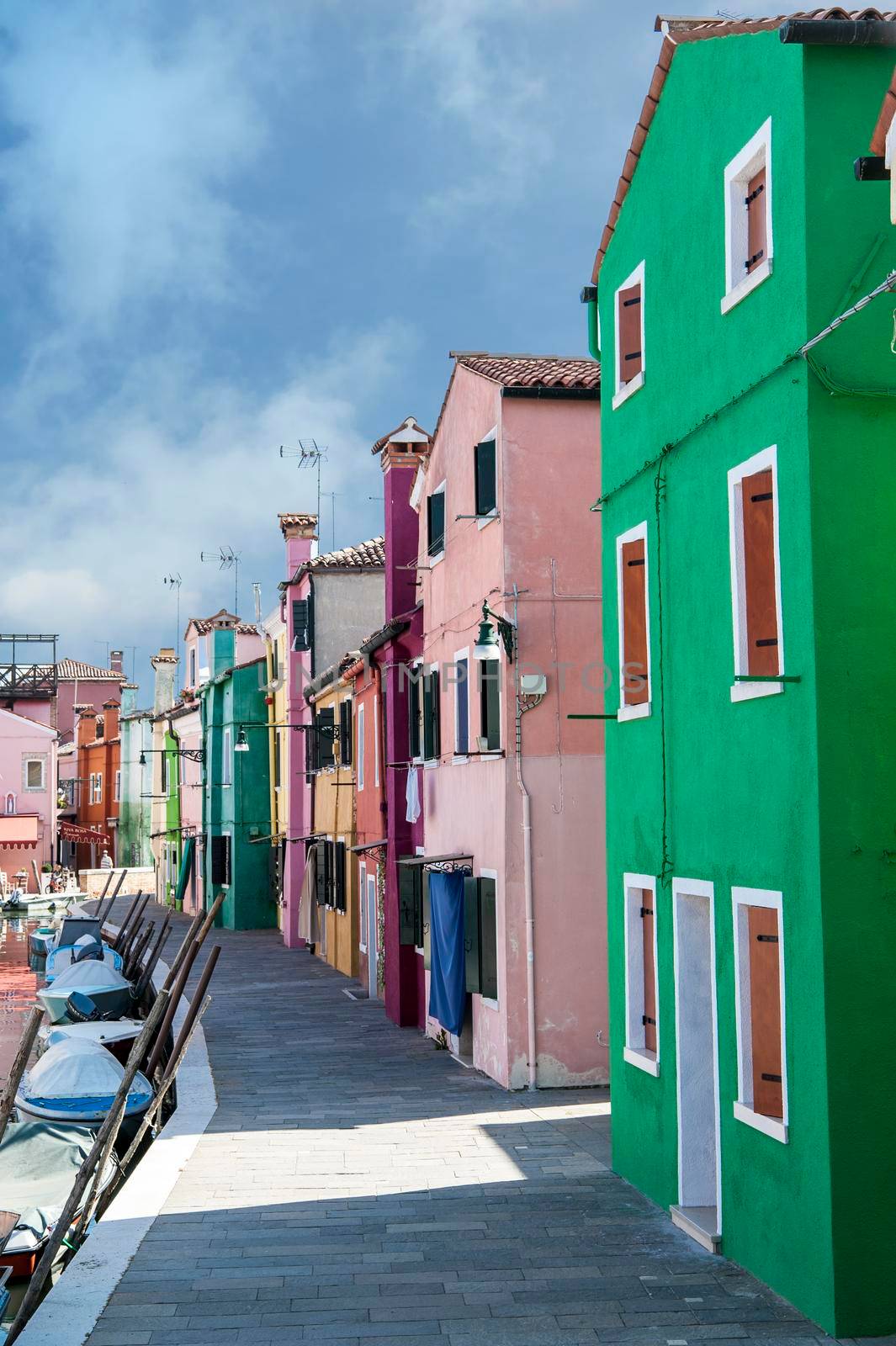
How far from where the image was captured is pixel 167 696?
234 ft

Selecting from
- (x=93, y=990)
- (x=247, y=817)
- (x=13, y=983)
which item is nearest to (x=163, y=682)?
(x=247, y=817)

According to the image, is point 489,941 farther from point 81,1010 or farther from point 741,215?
point 81,1010

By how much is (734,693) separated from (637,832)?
306cm

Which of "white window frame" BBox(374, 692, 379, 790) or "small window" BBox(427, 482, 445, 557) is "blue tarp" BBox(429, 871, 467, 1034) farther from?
"white window frame" BBox(374, 692, 379, 790)

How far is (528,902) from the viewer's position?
18281 millimetres

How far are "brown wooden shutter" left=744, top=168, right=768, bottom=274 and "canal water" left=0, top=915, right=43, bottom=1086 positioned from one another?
63.5 ft

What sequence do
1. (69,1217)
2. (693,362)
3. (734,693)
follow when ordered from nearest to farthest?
(734,693) < (693,362) < (69,1217)

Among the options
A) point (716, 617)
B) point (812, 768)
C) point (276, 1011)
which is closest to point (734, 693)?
point (716, 617)

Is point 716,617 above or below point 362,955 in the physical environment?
above

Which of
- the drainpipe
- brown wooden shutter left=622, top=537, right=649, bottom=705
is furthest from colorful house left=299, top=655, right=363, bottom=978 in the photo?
brown wooden shutter left=622, top=537, right=649, bottom=705

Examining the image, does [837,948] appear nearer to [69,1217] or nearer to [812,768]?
[812,768]

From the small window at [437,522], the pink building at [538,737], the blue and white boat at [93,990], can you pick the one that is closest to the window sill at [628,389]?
the pink building at [538,737]

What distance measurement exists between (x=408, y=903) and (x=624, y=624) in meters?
11.1

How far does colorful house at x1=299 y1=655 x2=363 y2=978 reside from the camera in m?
32.7
